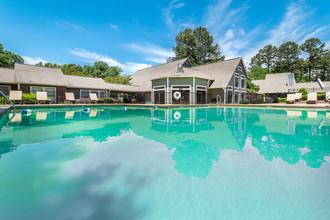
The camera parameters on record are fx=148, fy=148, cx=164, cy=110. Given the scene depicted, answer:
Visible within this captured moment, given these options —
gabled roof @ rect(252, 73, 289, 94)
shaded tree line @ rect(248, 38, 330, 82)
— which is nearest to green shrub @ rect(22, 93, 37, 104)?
gabled roof @ rect(252, 73, 289, 94)

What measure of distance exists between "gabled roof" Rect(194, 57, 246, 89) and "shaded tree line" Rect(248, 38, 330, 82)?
23855 millimetres

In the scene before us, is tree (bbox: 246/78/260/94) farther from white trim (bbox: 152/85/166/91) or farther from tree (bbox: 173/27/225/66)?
white trim (bbox: 152/85/166/91)

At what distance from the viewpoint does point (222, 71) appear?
73.9 feet

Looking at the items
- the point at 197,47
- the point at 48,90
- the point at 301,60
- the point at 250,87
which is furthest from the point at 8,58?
the point at 301,60

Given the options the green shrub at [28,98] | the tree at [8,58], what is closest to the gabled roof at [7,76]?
the green shrub at [28,98]

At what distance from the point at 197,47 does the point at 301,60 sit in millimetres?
28423

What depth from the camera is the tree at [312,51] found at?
125 ft

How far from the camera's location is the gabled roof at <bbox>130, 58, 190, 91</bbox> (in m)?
23.3

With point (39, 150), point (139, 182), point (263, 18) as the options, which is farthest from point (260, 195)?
point (263, 18)

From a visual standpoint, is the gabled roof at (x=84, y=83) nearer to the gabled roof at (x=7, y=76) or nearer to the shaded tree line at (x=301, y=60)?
the gabled roof at (x=7, y=76)

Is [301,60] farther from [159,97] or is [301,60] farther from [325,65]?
[159,97]

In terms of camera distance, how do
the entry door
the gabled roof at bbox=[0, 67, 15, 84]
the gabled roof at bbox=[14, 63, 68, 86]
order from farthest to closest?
the entry door, the gabled roof at bbox=[14, 63, 68, 86], the gabled roof at bbox=[0, 67, 15, 84]

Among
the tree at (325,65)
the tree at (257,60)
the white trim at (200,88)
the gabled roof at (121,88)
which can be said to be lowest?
the white trim at (200,88)

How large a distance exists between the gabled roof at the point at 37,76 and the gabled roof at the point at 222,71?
1996cm
